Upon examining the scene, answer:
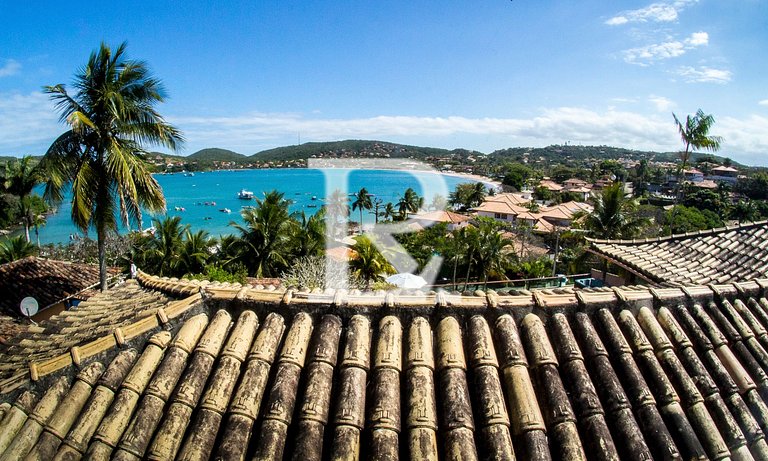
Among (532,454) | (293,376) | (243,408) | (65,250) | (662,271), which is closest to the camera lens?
(532,454)

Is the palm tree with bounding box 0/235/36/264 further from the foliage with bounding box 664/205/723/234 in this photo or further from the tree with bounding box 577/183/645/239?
the foliage with bounding box 664/205/723/234

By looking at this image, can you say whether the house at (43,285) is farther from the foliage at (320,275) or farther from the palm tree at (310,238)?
the palm tree at (310,238)

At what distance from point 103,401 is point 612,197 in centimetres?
3392

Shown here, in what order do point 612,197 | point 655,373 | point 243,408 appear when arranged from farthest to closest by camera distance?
point 612,197 < point 655,373 < point 243,408

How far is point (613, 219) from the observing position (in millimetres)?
31625

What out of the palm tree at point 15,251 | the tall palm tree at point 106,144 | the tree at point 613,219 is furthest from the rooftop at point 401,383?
the palm tree at point 15,251

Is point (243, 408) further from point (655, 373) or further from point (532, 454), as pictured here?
point (655, 373)

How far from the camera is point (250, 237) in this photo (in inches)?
1264

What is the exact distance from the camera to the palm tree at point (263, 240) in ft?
104

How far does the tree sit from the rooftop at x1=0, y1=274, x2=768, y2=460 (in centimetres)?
3010

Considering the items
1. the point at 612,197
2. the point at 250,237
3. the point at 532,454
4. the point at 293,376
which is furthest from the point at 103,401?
the point at 612,197

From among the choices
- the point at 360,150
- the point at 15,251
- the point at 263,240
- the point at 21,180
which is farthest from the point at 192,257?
the point at 360,150

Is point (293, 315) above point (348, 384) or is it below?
above

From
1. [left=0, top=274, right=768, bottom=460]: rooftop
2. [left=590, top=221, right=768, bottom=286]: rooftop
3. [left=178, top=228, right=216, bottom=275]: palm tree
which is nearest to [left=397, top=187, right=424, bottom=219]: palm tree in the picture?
[left=178, top=228, right=216, bottom=275]: palm tree
